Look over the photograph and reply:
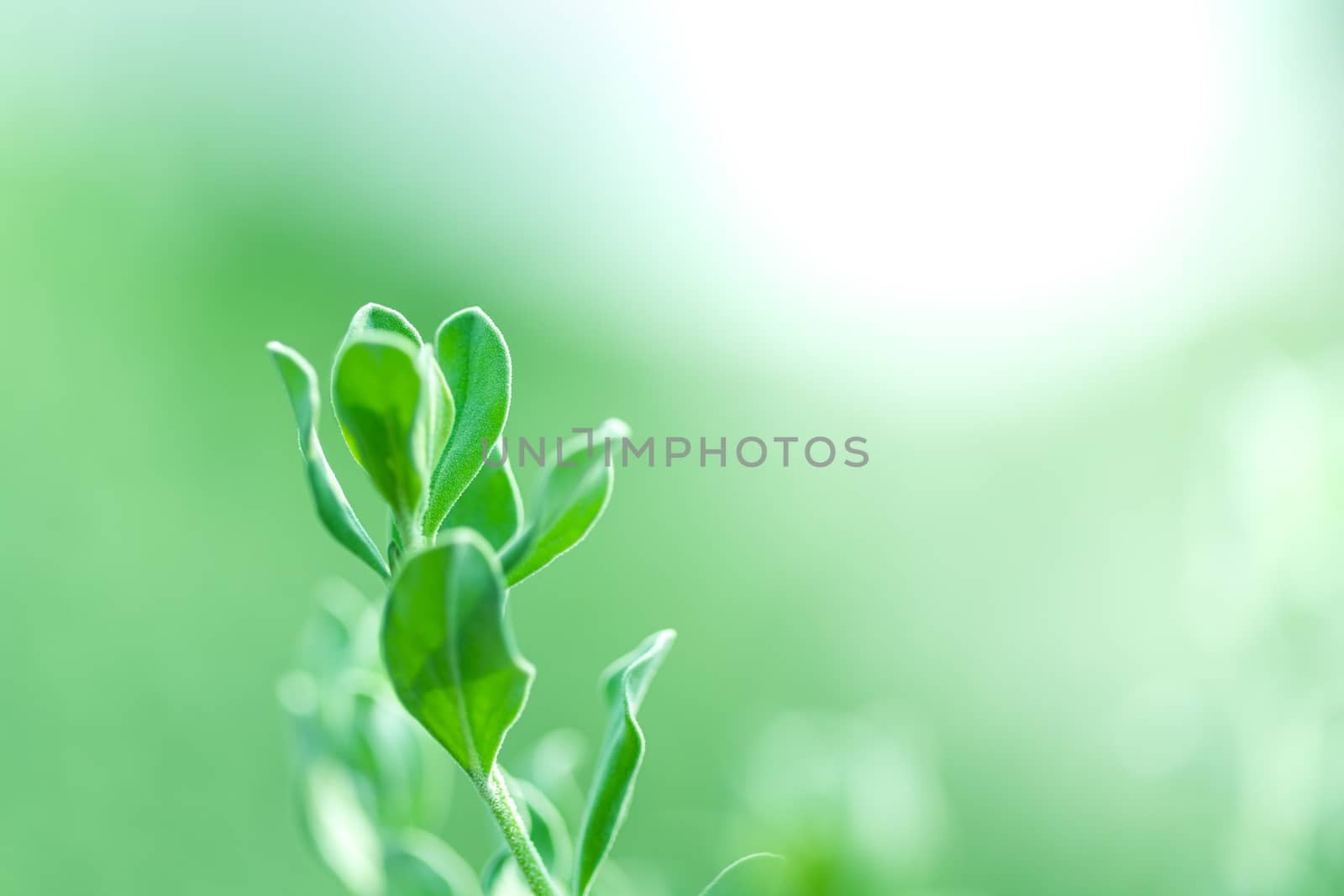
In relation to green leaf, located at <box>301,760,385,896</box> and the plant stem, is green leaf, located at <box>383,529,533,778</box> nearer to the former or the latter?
the plant stem

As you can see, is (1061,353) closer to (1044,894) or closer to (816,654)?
(816,654)

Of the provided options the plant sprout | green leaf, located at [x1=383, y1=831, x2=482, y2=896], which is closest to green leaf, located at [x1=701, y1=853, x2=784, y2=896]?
the plant sprout

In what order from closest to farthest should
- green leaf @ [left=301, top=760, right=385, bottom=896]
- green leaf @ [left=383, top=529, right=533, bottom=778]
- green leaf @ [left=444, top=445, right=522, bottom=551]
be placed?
1. green leaf @ [left=383, top=529, right=533, bottom=778]
2. green leaf @ [left=444, top=445, right=522, bottom=551]
3. green leaf @ [left=301, top=760, right=385, bottom=896]

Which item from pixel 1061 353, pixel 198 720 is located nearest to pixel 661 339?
pixel 1061 353

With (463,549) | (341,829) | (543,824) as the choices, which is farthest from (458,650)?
(341,829)

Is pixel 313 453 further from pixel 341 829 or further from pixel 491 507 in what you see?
pixel 341 829

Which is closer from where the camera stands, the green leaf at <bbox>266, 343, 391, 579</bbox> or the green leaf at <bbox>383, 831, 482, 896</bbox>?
the green leaf at <bbox>266, 343, 391, 579</bbox>
